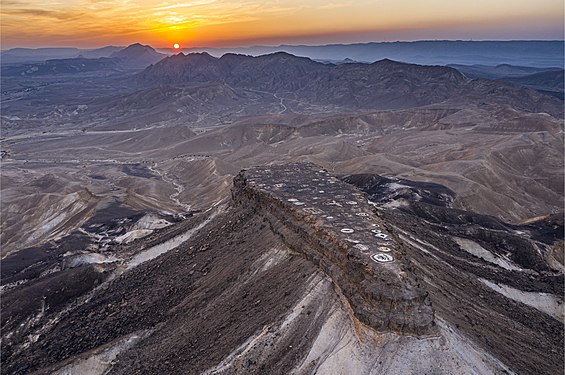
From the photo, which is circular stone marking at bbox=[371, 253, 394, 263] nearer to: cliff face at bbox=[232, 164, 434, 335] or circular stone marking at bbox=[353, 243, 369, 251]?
cliff face at bbox=[232, 164, 434, 335]

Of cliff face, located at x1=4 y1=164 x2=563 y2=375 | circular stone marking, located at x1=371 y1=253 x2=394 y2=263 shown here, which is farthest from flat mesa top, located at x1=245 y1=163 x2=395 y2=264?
cliff face, located at x1=4 y1=164 x2=563 y2=375

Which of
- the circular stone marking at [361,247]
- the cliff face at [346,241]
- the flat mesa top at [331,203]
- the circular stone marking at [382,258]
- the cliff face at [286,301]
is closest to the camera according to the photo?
the cliff face at [346,241]

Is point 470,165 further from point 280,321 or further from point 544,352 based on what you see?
point 280,321

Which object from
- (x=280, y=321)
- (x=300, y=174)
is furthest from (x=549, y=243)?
(x=280, y=321)

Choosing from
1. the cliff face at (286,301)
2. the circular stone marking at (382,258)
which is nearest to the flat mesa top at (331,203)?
the circular stone marking at (382,258)

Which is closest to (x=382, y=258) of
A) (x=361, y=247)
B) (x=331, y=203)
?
(x=361, y=247)

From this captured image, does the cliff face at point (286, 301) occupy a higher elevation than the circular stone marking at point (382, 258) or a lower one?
lower

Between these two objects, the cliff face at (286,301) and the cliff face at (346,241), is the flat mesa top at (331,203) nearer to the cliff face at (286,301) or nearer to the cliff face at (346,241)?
the cliff face at (346,241)
